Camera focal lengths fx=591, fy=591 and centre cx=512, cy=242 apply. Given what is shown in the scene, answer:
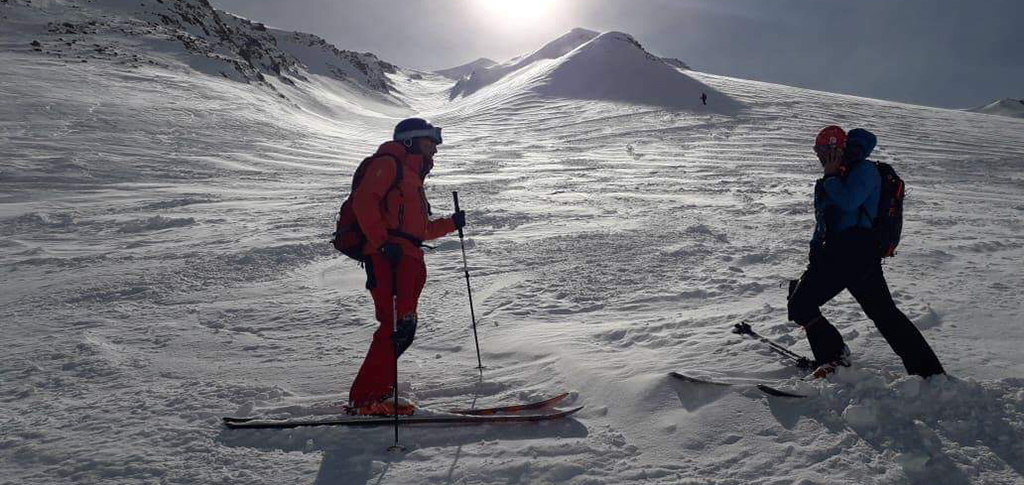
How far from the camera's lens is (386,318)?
413 centimetres

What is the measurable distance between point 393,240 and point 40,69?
29439 mm

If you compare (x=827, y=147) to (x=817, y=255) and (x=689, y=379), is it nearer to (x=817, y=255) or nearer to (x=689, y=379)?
(x=817, y=255)

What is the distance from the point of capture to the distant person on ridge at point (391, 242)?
3936 mm

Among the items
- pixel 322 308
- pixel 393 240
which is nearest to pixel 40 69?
pixel 322 308

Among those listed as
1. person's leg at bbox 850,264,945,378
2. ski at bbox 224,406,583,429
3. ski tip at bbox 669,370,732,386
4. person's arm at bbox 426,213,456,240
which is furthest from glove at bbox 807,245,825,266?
person's arm at bbox 426,213,456,240

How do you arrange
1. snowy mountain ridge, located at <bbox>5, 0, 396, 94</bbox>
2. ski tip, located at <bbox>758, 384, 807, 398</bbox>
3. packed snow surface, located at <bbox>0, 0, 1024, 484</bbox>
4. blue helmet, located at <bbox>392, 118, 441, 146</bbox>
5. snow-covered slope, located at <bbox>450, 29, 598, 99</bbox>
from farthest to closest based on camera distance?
snow-covered slope, located at <bbox>450, 29, 598, 99</bbox> < snowy mountain ridge, located at <bbox>5, 0, 396, 94</bbox> < blue helmet, located at <bbox>392, 118, 441, 146</bbox> < ski tip, located at <bbox>758, 384, 807, 398</bbox> < packed snow surface, located at <bbox>0, 0, 1024, 484</bbox>

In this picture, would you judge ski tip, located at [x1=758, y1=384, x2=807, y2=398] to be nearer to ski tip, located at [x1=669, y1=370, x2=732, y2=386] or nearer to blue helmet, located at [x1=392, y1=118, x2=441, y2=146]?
ski tip, located at [x1=669, y1=370, x2=732, y2=386]

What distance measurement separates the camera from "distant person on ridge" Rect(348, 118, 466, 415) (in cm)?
394

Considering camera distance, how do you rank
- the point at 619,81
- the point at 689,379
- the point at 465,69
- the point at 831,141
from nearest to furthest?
the point at 831,141, the point at 689,379, the point at 619,81, the point at 465,69

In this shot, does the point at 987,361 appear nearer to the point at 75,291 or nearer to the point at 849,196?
the point at 849,196

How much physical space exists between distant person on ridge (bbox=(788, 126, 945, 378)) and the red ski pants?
2.75 metres

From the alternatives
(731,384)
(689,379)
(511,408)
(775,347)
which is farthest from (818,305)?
(511,408)

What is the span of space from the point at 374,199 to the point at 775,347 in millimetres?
3512

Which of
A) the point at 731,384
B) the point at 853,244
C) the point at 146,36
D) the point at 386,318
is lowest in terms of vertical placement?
the point at 731,384
